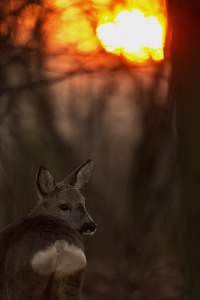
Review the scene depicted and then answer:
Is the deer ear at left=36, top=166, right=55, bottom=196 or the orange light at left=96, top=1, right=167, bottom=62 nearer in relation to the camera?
the deer ear at left=36, top=166, right=55, bottom=196

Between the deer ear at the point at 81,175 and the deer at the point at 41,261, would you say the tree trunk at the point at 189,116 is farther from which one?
the deer ear at the point at 81,175

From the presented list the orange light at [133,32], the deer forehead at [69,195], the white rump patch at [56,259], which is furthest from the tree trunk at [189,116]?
the orange light at [133,32]

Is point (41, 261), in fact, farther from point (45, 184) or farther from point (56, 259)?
point (45, 184)

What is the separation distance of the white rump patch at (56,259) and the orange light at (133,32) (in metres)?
8.96

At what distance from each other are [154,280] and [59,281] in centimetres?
872

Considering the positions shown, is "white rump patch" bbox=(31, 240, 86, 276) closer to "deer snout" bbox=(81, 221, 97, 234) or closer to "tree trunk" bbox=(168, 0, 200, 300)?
"tree trunk" bbox=(168, 0, 200, 300)

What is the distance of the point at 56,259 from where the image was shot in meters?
8.73

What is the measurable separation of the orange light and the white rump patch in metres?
8.96

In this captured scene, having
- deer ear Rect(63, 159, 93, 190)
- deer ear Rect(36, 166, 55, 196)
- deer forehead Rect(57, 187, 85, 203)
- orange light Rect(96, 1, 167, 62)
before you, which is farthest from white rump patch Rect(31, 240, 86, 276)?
orange light Rect(96, 1, 167, 62)

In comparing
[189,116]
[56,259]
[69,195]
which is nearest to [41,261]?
[56,259]

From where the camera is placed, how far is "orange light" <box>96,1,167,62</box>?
700 inches

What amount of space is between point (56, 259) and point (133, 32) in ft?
33.9

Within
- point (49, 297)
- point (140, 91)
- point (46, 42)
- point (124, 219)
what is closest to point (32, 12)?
point (46, 42)

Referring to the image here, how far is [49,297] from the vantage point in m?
9.03
